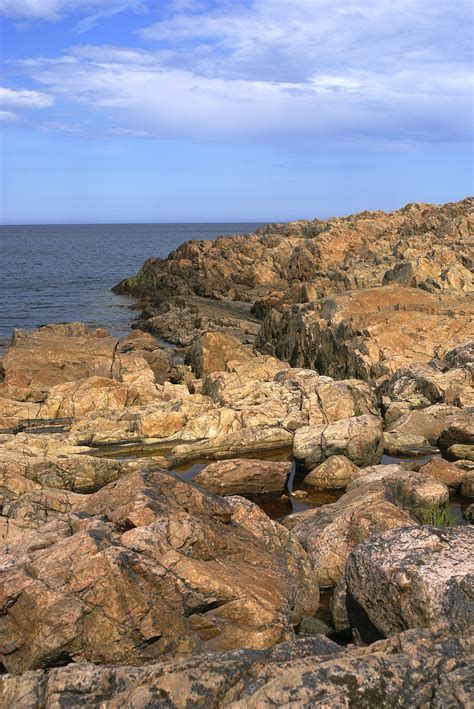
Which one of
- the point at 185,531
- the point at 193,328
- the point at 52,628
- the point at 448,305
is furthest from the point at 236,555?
the point at 193,328

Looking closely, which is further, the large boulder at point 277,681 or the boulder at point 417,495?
the boulder at point 417,495

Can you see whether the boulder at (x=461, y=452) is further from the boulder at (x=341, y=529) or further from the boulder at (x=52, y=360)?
the boulder at (x=52, y=360)

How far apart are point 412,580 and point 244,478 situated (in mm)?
12736

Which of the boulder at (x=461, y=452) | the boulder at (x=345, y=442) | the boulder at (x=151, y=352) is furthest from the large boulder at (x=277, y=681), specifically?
the boulder at (x=151, y=352)

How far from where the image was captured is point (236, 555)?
13.6 meters

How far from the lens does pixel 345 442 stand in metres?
25.3

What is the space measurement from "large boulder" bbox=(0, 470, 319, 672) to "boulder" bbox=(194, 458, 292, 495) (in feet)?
28.8

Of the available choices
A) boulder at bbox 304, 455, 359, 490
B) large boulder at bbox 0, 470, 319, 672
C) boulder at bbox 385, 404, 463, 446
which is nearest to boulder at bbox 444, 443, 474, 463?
boulder at bbox 385, 404, 463, 446

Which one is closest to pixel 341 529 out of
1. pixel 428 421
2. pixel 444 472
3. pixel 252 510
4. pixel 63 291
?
pixel 252 510

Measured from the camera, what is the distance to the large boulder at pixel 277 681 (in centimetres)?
752

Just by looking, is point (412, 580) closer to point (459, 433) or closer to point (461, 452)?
point (461, 452)

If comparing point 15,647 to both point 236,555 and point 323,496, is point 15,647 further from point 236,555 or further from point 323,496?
point 323,496

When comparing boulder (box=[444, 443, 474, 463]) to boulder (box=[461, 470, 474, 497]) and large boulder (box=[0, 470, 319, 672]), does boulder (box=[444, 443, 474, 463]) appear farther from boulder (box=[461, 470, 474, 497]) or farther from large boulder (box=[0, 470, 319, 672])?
large boulder (box=[0, 470, 319, 672])

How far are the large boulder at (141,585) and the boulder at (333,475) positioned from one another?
31.4 feet
